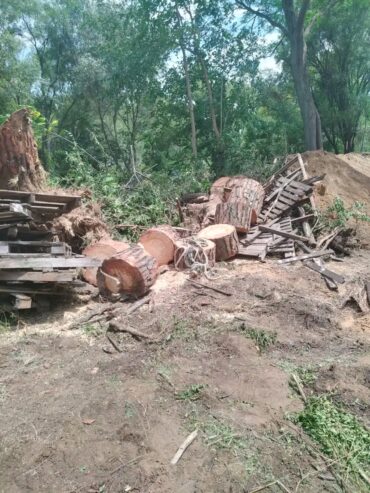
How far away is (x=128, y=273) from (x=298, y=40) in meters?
14.1

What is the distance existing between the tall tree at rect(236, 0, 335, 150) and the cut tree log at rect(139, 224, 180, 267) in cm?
1138

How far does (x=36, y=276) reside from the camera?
5590mm

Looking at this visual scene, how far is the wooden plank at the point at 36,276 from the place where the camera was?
5.46 metres

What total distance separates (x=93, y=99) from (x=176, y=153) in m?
5.30

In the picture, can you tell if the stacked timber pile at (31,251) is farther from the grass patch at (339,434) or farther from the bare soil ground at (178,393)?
the grass patch at (339,434)

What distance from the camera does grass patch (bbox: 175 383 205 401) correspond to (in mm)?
3851

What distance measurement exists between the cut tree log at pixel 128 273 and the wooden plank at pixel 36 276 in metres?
0.69

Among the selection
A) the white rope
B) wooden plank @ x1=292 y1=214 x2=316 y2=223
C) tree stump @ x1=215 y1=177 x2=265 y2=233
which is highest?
tree stump @ x1=215 y1=177 x2=265 y2=233

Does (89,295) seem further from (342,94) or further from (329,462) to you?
(342,94)

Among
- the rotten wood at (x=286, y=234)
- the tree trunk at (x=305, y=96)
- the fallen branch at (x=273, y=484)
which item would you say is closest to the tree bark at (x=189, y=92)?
the tree trunk at (x=305, y=96)

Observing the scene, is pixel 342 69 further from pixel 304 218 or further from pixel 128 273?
pixel 128 273

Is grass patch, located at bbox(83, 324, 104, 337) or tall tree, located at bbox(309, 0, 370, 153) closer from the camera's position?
grass patch, located at bbox(83, 324, 104, 337)

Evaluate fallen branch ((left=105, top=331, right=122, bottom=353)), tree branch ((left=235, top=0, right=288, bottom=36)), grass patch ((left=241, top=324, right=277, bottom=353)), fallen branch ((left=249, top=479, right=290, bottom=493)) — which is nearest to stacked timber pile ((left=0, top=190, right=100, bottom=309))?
fallen branch ((left=105, top=331, right=122, bottom=353))

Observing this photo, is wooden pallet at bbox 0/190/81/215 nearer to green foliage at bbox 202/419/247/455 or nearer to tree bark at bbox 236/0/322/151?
green foliage at bbox 202/419/247/455
